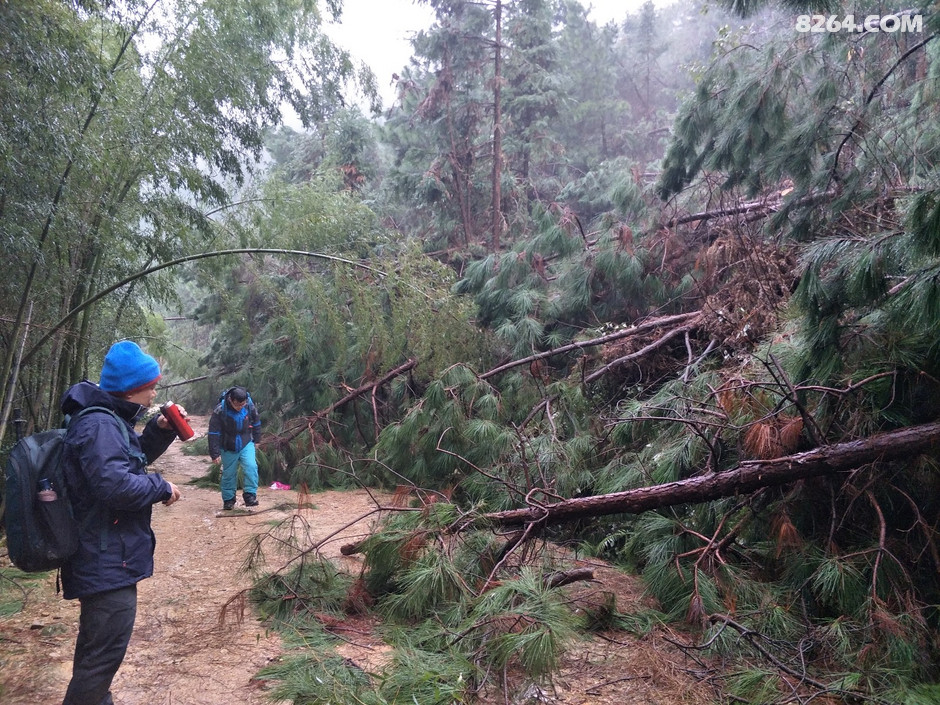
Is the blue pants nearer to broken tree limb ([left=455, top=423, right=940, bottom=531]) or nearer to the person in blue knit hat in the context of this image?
broken tree limb ([left=455, top=423, right=940, bottom=531])

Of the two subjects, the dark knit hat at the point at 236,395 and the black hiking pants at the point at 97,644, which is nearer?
the black hiking pants at the point at 97,644

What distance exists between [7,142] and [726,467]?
12.4 ft

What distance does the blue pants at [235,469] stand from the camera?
5566 mm

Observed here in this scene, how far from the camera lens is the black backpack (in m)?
1.89

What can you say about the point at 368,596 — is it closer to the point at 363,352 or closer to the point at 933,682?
the point at 933,682

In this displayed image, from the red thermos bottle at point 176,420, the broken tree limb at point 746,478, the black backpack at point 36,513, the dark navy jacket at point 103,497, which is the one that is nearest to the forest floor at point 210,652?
the broken tree limb at point 746,478

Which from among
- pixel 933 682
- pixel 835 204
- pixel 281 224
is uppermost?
pixel 281 224

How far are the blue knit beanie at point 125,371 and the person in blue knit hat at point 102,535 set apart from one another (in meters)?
0.06

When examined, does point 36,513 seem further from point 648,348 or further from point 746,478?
point 648,348

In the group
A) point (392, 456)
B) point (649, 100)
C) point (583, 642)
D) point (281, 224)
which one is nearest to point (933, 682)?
point (583, 642)

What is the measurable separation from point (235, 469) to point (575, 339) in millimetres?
3265

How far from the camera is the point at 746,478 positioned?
9.68ft

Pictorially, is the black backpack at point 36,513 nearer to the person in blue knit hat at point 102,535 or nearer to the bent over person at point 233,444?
the person in blue knit hat at point 102,535

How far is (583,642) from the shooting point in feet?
8.89
